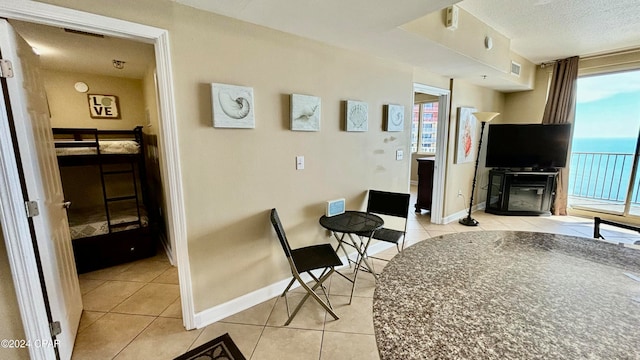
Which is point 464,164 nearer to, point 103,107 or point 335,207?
point 335,207

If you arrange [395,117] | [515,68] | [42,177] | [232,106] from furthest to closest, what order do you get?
[515,68] < [395,117] < [232,106] < [42,177]

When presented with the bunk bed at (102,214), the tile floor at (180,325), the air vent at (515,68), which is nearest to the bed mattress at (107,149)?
the bunk bed at (102,214)

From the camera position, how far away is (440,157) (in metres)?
4.11

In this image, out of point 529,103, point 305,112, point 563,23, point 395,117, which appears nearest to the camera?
point 305,112

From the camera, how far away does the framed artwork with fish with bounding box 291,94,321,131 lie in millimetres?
2246

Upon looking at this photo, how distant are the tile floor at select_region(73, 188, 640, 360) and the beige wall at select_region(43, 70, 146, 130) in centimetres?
192

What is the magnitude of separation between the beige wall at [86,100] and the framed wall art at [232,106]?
8.13 feet

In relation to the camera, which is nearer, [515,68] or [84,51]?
[84,51]

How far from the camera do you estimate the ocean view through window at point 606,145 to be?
406cm

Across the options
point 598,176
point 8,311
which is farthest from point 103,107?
point 598,176

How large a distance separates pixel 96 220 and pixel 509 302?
11.8ft

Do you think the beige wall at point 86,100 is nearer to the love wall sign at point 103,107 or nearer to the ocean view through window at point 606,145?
the love wall sign at point 103,107

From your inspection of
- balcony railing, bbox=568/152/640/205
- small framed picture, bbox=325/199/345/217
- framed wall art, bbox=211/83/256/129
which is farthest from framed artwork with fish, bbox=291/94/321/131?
balcony railing, bbox=568/152/640/205

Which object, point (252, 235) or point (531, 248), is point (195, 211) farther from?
point (531, 248)
